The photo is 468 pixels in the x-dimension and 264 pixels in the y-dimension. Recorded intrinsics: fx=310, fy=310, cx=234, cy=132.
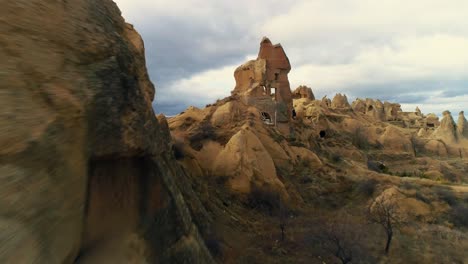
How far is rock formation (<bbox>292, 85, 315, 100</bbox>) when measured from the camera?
190 ft

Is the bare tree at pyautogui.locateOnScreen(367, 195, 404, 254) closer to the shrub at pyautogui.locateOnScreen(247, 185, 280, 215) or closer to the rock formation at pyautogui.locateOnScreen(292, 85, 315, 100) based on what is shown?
the shrub at pyautogui.locateOnScreen(247, 185, 280, 215)

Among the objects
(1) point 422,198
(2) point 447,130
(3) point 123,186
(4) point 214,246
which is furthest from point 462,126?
(3) point 123,186

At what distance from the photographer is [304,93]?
Result: 58281 millimetres

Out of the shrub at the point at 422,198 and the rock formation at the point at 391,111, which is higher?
the rock formation at the point at 391,111

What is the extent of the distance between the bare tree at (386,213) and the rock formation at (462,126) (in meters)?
40.7

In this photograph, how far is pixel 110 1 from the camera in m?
6.51

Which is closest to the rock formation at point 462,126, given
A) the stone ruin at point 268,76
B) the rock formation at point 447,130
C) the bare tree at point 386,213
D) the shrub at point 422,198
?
the rock formation at point 447,130

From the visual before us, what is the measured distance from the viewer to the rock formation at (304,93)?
58062mm

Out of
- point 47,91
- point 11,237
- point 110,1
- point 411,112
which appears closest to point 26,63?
point 47,91

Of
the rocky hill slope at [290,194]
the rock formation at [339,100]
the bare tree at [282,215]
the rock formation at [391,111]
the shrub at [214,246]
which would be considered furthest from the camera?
the rock formation at [391,111]

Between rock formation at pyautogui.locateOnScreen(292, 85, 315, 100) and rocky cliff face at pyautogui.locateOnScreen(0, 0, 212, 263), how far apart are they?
53.9m

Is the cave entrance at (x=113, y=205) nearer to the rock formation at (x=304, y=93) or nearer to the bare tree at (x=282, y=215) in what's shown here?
the bare tree at (x=282, y=215)

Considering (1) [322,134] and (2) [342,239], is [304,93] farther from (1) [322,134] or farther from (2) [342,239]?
(2) [342,239]

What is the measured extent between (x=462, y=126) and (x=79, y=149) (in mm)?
60331
